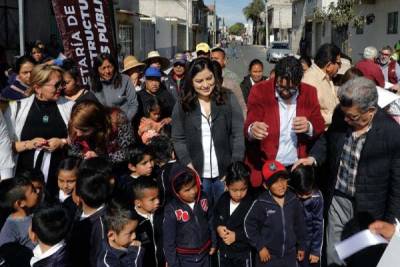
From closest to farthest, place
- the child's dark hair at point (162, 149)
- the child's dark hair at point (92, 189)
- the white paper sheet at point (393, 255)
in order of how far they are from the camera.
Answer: the white paper sheet at point (393, 255) → the child's dark hair at point (92, 189) → the child's dark hair at point (162, 149)

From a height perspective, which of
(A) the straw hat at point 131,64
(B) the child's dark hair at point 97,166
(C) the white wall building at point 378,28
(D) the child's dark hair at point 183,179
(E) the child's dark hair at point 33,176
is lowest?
(D) the child's dark hair at point 183,179

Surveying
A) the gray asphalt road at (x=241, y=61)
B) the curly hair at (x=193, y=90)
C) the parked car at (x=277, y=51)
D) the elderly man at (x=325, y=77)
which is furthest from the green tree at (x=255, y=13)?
the curly hair at (x=193, y=90)

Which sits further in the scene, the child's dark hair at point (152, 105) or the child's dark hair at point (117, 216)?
the child's dark hair at point (152, 105)

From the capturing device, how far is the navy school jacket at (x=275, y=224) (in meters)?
3.66

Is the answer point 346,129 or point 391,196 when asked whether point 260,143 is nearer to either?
point 346,129

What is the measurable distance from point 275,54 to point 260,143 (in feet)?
101

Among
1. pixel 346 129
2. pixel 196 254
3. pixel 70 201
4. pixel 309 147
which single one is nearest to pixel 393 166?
pixel 346 129

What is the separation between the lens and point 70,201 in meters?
3.73

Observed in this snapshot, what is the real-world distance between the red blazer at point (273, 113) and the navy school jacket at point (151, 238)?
0.99 metres

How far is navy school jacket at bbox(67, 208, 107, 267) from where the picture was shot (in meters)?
3.21

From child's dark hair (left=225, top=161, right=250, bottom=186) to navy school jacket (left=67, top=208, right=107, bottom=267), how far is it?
1049 mm

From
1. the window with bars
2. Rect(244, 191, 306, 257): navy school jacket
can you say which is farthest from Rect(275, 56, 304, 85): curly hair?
the window with bars

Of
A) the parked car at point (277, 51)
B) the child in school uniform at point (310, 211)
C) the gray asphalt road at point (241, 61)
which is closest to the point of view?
the child in school uniform at point (310, 211)

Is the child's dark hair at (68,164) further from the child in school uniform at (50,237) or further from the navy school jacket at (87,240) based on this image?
the child in school uniform at (50,237)
